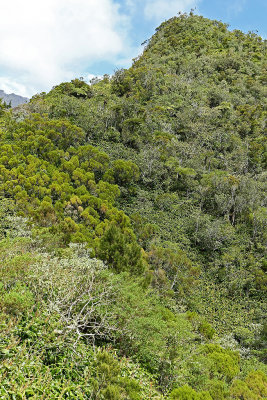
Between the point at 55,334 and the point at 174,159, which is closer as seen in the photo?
the point at 55,334

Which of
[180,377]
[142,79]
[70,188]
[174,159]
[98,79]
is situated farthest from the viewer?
[98,79]

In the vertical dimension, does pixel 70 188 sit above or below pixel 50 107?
below

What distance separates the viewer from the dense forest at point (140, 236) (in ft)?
16.1

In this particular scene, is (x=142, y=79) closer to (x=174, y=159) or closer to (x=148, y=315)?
(x=174, y=159)

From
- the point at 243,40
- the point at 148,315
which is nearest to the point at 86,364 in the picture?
the point at 148,315

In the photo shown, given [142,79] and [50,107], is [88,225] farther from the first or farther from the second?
[142,79]

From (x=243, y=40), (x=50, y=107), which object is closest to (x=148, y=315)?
(x=50, y=107)

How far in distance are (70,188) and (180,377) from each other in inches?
570

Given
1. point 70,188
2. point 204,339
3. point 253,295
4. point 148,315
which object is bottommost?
point 204,339

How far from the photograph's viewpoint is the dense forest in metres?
4.91

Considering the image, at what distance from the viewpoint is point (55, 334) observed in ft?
16.1

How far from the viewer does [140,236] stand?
18.7 meters

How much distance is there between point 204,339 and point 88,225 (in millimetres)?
9323

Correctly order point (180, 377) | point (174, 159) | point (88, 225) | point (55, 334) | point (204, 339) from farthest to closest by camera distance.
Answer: point (174, 159) → point (88, 225) → point (204, 339) → point (180, 377) → point (55, 334)
